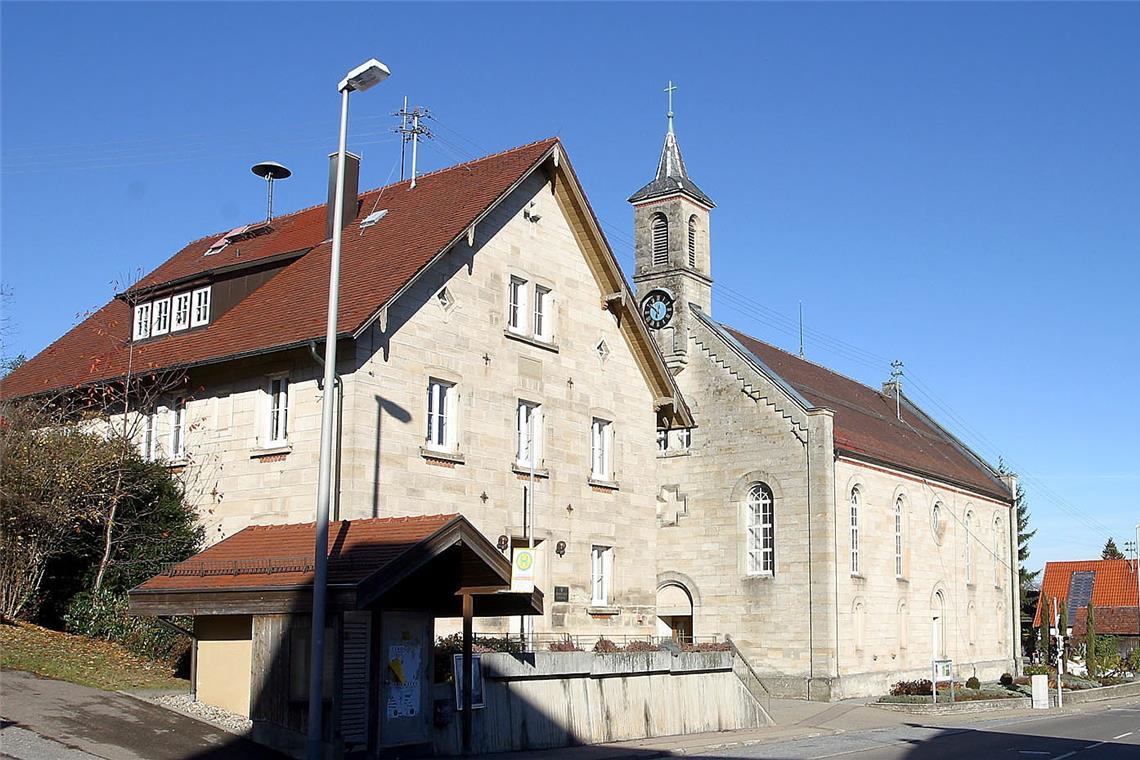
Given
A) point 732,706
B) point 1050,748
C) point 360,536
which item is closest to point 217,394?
point 360,536

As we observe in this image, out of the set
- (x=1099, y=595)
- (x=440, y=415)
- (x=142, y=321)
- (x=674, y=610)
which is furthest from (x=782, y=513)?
(x=1099, y=595)

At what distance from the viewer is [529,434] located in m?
29.0

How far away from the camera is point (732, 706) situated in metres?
28.5

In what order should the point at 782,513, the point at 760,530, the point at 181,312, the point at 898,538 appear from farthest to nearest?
the point at 898,538
the point at 760,530
the point at 782,513
the point at 181,312

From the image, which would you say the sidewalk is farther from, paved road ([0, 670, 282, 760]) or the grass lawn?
the grass lawn

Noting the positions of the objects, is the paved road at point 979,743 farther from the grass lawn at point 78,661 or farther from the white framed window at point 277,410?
the white framed window at point 277,410

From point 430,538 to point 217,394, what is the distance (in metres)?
10.9

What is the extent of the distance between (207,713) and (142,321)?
1463 cm

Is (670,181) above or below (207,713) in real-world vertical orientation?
above

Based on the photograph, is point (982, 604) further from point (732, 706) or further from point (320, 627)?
point (320, 627)

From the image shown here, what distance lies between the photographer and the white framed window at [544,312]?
3002 cm

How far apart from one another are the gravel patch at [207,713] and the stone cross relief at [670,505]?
26800 millimetres

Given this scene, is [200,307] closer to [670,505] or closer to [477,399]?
[477,399]

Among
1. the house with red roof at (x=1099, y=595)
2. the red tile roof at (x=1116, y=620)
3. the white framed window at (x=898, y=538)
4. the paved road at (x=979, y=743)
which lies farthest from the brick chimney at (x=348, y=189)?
the red tile roof at (x=1116, y=620)
